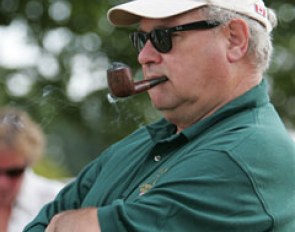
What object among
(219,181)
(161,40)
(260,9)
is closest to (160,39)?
(161,40)

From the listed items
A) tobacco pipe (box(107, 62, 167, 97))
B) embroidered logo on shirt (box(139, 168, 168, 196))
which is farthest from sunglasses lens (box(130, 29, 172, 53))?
embroidered logo on shirt (box(139, 168, 168, 196))

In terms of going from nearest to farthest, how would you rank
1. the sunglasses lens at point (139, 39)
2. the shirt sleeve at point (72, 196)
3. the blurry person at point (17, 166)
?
the sunglasses lens at point (139, 39) < the shirt sleeve at point (72, 196) < the blurry person at point (17, 166)

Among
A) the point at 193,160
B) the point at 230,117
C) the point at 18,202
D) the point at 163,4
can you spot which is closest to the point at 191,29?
the point at 163,4

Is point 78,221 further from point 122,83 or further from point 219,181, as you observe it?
Answer: point 122,83

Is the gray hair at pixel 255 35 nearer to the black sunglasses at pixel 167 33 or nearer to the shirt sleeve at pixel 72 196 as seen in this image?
the black sunglasses at pixel 167 33

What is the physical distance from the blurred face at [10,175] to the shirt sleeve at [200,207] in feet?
6.52

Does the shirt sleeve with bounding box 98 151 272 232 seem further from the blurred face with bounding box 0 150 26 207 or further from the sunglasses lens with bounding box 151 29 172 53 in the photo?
the blurred face with bounding box 0 150 26 207

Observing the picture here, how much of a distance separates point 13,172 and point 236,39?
188 cm

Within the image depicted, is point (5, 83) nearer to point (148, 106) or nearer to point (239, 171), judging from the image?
point (148, 106)

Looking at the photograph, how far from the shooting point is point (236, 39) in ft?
10.2

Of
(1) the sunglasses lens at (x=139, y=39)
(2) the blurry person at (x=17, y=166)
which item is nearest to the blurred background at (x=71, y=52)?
(2) the blurry person at (x=17, y=166)

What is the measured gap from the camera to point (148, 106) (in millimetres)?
5301

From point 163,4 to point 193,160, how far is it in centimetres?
60

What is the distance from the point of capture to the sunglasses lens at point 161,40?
3.07 metres
